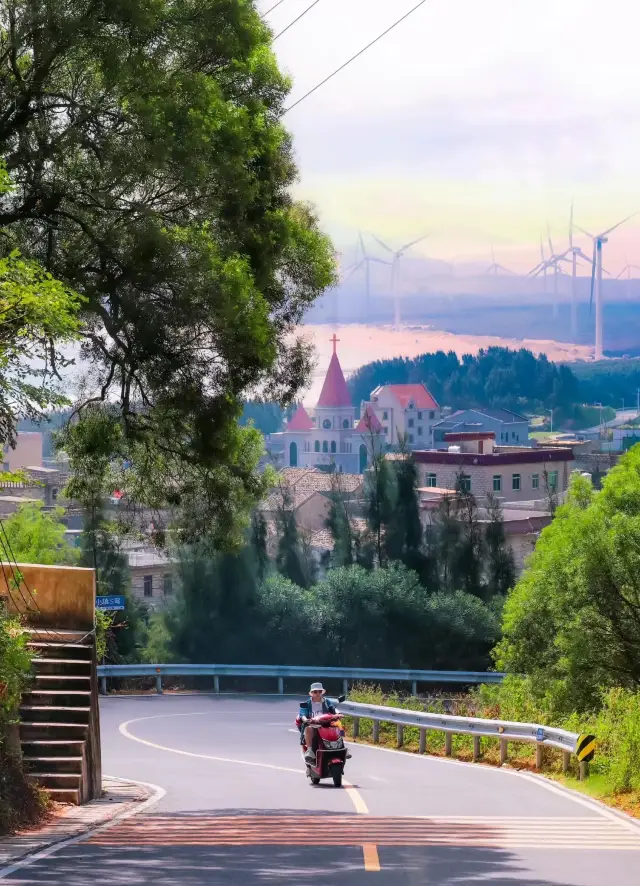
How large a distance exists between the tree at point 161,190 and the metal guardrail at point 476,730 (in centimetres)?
614

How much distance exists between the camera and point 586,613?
3309cm

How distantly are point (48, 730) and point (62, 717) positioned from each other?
0.32m

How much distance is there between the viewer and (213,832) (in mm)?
13156

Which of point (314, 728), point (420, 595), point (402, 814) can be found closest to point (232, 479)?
point (314, 728)

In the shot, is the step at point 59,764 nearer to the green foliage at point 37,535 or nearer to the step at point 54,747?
the step at point 54,747

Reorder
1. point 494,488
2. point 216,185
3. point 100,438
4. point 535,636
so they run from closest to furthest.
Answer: point 216,185 → point 100,438 → point 535,636 → point 494,488

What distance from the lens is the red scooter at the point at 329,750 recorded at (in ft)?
62.3

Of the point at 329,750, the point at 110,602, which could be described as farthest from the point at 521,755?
the point at 110,602

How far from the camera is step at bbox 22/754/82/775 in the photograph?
16.1 m

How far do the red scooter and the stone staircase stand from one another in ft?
9.80

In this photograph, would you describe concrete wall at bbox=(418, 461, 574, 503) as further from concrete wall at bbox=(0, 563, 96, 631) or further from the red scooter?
concrete wall at bbox=(0, 563, 96, 631)

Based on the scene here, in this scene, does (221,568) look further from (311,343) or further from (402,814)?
(402,814)

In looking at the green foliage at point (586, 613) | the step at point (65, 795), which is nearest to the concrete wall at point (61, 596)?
the step at point (65, 795)

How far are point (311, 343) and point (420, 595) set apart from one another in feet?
153
